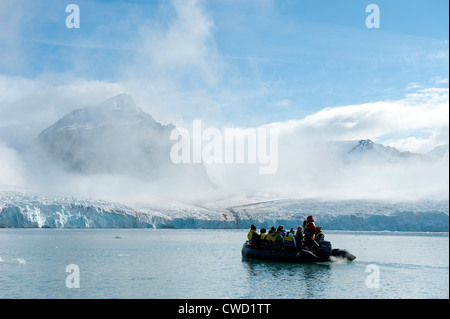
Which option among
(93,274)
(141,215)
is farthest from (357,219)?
(93,274)

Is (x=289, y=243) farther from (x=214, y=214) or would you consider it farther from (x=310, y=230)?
(x=214, y=214)

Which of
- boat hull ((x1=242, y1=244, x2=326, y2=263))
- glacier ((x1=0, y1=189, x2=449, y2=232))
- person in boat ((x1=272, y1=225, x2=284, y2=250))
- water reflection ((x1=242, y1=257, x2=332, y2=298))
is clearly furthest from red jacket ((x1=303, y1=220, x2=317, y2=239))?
glacier ((x1=0, y1=189, x2=449, y2=232))

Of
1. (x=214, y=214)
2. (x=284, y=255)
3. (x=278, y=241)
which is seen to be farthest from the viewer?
(x=214, y=214)

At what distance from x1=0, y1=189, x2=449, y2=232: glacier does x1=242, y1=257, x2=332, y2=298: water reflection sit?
255ft

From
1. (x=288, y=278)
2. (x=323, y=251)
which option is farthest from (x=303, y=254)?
(x=288, y=278)

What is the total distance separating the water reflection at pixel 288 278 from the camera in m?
19.1

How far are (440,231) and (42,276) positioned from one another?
115 m

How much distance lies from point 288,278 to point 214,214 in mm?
104194

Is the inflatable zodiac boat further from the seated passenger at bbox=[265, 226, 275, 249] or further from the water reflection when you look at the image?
the water reflection

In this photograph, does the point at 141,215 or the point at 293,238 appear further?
the point at 141,215

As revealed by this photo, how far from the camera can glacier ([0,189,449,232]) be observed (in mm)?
97125

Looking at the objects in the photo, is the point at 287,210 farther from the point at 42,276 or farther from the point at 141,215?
the point at 42,276

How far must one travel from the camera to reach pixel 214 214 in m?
127

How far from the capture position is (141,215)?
372 ft
